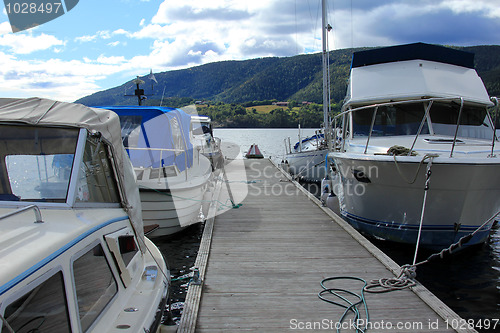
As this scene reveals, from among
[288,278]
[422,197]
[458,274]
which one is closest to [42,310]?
[288,278]

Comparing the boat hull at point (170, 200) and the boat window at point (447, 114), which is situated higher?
the boat window at point (447, 114)

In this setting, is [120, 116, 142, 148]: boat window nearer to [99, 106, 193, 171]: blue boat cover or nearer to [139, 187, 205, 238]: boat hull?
[99, 106, 193, 171]: blue boat cover

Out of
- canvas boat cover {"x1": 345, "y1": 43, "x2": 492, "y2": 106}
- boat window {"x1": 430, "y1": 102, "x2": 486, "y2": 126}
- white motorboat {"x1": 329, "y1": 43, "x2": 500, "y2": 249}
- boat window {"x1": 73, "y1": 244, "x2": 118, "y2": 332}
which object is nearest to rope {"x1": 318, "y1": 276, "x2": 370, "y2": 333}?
white motorboat {"x1": 329, "y1": 43, "x2": 500, "y2": 249}

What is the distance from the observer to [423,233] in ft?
22.6

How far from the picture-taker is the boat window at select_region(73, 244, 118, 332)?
8.33 ft

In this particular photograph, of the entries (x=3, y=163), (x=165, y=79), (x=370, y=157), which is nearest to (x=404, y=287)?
(x=370, y=157)

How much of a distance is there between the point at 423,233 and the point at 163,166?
17.2 feet

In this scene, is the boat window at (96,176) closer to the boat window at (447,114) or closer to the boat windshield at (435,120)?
the boat windshield at (435,120)

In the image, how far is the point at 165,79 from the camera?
275 ft

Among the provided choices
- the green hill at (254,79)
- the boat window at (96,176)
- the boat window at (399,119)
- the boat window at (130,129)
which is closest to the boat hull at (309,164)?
the boat window at (399,119)

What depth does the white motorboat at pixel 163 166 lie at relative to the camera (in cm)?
745

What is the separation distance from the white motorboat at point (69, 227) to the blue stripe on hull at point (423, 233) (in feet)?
16.2

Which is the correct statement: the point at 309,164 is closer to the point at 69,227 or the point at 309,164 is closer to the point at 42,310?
the point at 69,227

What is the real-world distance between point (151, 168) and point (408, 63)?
6318 millimetres
